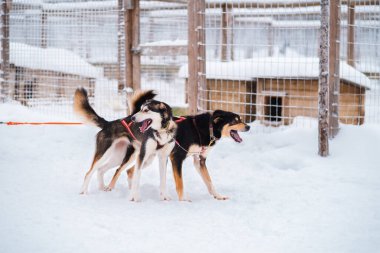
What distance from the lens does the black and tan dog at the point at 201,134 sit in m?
5.03

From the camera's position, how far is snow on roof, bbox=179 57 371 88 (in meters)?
7.93

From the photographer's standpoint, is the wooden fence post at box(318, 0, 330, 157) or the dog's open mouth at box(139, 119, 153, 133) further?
the wooden fence post at box(318, 0, 330, 157)

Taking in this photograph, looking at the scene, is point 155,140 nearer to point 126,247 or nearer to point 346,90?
point 126,247

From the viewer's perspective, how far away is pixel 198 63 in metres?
7.28

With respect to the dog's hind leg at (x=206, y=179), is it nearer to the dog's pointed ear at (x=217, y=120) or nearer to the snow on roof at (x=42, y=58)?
the dog's pointed ear at (x=217, y=120)

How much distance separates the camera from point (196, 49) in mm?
7234

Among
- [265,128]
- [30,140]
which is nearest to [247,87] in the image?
[265,128]

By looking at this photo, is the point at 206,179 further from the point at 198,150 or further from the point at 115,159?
the point at 115,159

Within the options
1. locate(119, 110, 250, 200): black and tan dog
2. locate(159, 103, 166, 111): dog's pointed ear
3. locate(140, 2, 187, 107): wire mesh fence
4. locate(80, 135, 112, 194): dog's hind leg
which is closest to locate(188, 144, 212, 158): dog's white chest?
locate(119, 110, 250, 200): black and tan dog

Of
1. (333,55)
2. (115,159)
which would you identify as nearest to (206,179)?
(115,159)

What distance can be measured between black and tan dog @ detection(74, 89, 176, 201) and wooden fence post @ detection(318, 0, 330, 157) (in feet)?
7.02

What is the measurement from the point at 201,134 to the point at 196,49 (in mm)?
2410

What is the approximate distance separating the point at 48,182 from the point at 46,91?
598 centimetres

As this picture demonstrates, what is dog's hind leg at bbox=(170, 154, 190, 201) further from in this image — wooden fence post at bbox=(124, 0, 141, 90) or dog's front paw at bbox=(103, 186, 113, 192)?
wooden fence post at bbox=(124, 0, 141, 90)
